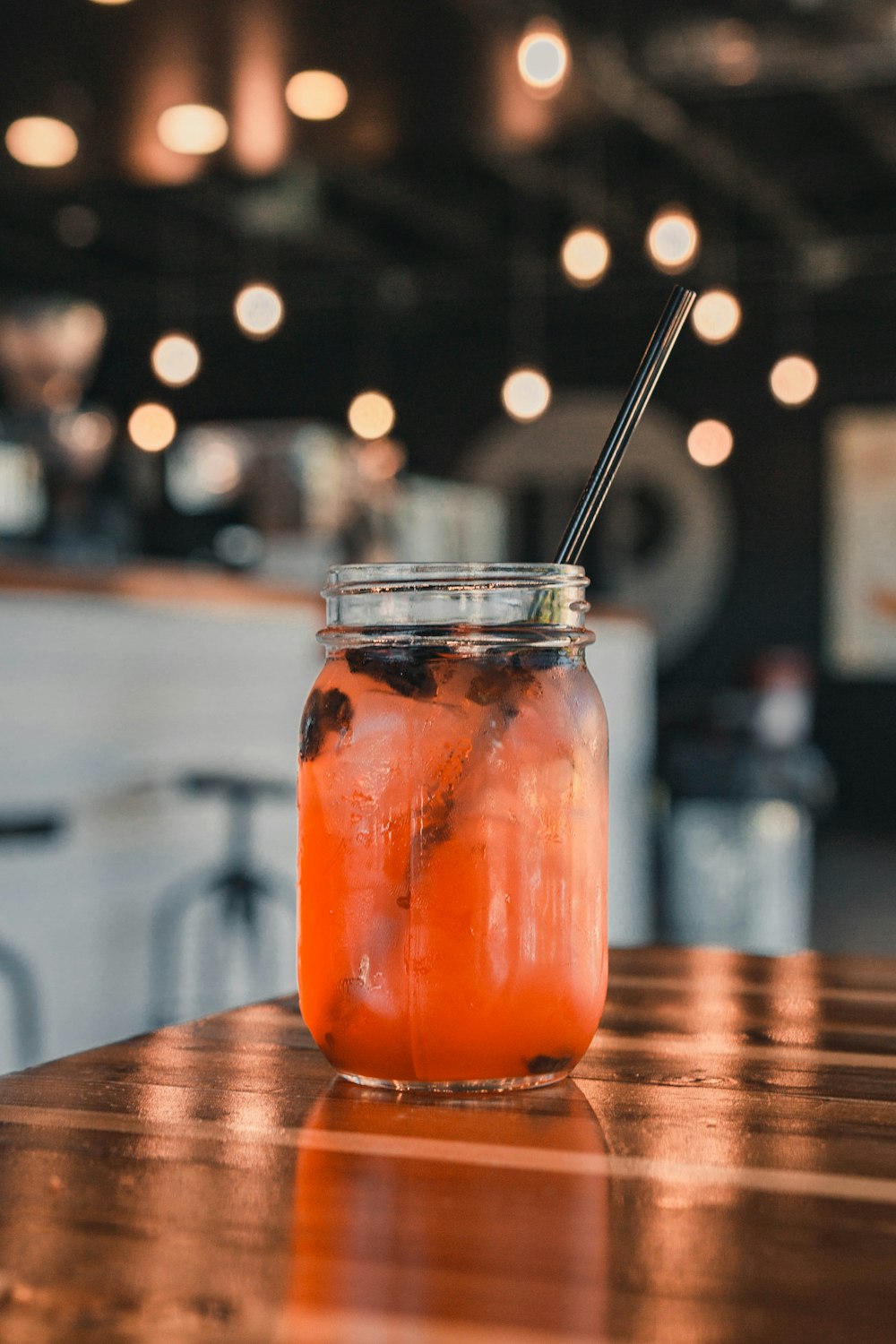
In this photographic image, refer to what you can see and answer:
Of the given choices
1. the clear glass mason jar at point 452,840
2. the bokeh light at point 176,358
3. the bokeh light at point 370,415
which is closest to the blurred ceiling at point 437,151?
the bokeh light at point 176,358

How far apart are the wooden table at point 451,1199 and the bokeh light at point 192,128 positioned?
465 centimetres

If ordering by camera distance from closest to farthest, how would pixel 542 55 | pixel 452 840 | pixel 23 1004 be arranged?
pixel 452 840 < pixel 23 1004 < pixel 542 55

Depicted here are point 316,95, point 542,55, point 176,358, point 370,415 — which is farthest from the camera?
point 370,415

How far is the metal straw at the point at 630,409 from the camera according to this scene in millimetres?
714

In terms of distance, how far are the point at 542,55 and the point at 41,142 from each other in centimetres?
187

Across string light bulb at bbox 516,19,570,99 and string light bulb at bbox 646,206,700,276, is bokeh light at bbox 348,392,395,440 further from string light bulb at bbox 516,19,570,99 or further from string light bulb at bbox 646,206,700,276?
string light bulb at bbox 516,19,570,99

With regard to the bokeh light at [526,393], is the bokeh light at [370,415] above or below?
above

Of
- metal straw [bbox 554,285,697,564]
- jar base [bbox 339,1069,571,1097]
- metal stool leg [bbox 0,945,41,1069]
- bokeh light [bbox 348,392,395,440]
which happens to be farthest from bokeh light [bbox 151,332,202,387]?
jar base [bbox 339,1069,571,1097]

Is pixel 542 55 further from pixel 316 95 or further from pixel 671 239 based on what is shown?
pixel 671 239

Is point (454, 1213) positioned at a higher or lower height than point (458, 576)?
lower

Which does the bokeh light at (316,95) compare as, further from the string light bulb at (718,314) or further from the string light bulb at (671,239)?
Answer: the string light bulb at (718,314)

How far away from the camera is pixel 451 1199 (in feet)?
1.57

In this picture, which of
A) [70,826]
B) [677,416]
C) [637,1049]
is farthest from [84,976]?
[677,416]

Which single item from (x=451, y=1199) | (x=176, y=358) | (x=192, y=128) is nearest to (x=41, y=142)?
(x=192, y=128)
